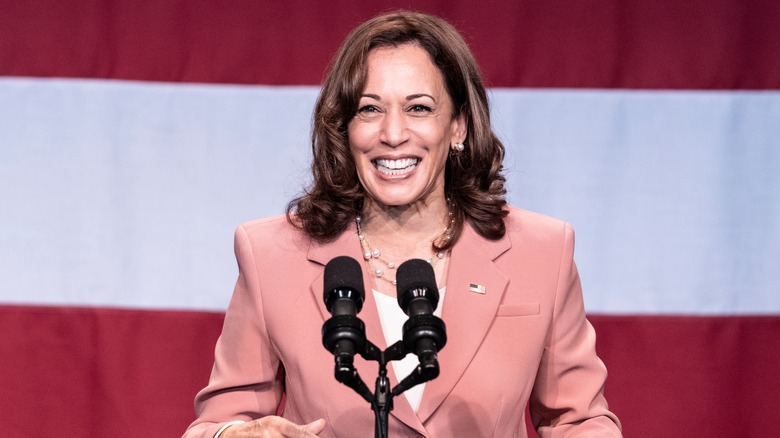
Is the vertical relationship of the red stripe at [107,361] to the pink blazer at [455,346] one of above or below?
below

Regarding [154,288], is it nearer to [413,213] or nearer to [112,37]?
[112,37]

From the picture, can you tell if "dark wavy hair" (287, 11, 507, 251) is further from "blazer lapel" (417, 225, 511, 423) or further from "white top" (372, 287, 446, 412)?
"white top" (372, 287, 446, 412)

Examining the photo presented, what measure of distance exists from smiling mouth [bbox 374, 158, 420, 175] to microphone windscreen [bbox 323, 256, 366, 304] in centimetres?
54

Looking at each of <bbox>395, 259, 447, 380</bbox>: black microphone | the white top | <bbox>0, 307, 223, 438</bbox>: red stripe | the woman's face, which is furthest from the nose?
<bbox>0, 307, 223, 438</bbox>: red stripe

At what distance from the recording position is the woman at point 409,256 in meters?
1.67

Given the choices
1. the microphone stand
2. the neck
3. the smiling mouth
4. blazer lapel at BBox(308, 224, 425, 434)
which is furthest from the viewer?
the neck

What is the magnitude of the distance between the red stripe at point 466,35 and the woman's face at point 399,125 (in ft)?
2.56

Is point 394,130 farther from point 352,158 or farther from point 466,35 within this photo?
→ point 466,35

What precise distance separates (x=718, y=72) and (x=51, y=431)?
192 centimetres

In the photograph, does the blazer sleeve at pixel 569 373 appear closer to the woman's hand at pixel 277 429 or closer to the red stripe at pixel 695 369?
the woman's hand at pixel 277 429

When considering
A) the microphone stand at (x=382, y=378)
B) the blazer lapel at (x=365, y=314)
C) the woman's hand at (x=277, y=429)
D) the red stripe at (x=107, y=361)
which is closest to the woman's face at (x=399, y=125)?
the blazer lapel at (x=365, y=314)

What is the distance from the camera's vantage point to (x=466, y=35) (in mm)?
2494

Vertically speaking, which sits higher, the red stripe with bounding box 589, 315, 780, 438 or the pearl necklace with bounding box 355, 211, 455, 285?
the pearl necklace with bounding box 355, 211, 455, 285

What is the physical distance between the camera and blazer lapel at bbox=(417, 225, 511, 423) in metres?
1.65
